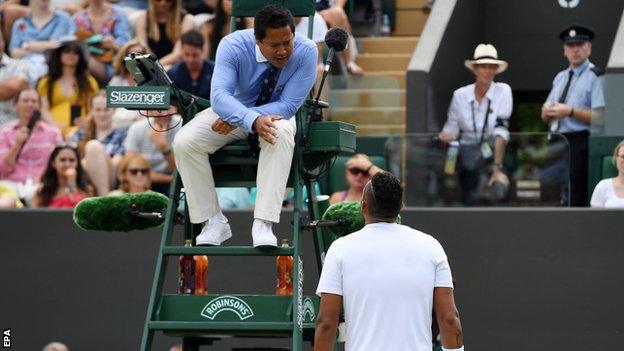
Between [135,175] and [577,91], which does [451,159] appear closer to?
[577,91]

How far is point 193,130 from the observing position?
948 centimetres

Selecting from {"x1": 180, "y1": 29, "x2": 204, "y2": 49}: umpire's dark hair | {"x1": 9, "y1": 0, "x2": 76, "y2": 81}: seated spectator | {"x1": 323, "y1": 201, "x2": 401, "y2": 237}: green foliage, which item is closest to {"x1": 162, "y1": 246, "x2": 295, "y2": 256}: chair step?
{"x1": 323, "y1": 201, "x2": 401, "y2": 237}: green foliage

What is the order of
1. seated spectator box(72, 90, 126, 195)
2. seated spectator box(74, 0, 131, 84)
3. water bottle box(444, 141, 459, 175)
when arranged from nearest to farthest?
water bottle box(444, 141, 459, 175), seated spectator box(72, 90, 126, 195), seated spectator box(74, 0, 131, 84)

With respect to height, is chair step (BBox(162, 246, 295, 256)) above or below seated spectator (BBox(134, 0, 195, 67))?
below

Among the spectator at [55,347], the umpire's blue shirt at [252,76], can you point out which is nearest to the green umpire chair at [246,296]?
the umpire's blue shirt at [252,76]

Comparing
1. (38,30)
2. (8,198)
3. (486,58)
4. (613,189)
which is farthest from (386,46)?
(613,189)

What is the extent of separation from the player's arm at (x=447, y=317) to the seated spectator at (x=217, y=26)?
8.94 meters

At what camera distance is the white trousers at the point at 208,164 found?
9328 millimetres

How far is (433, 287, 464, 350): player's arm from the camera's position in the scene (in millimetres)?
7639

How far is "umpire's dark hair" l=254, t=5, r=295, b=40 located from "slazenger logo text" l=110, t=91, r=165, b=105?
0.65 meters

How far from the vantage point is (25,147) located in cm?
1520

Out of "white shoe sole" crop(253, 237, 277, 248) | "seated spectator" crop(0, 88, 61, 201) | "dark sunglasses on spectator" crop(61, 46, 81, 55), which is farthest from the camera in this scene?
"dark sunglasses on spectator" crop(61, 46, 81, 55)

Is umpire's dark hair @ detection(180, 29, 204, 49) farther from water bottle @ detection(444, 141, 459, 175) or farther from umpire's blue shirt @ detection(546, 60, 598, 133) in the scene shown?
umpire's blue shirt @ detection(546, 60, 598, 133)

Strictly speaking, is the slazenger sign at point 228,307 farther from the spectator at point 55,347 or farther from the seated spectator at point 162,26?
the seated spectator at point 162,26
